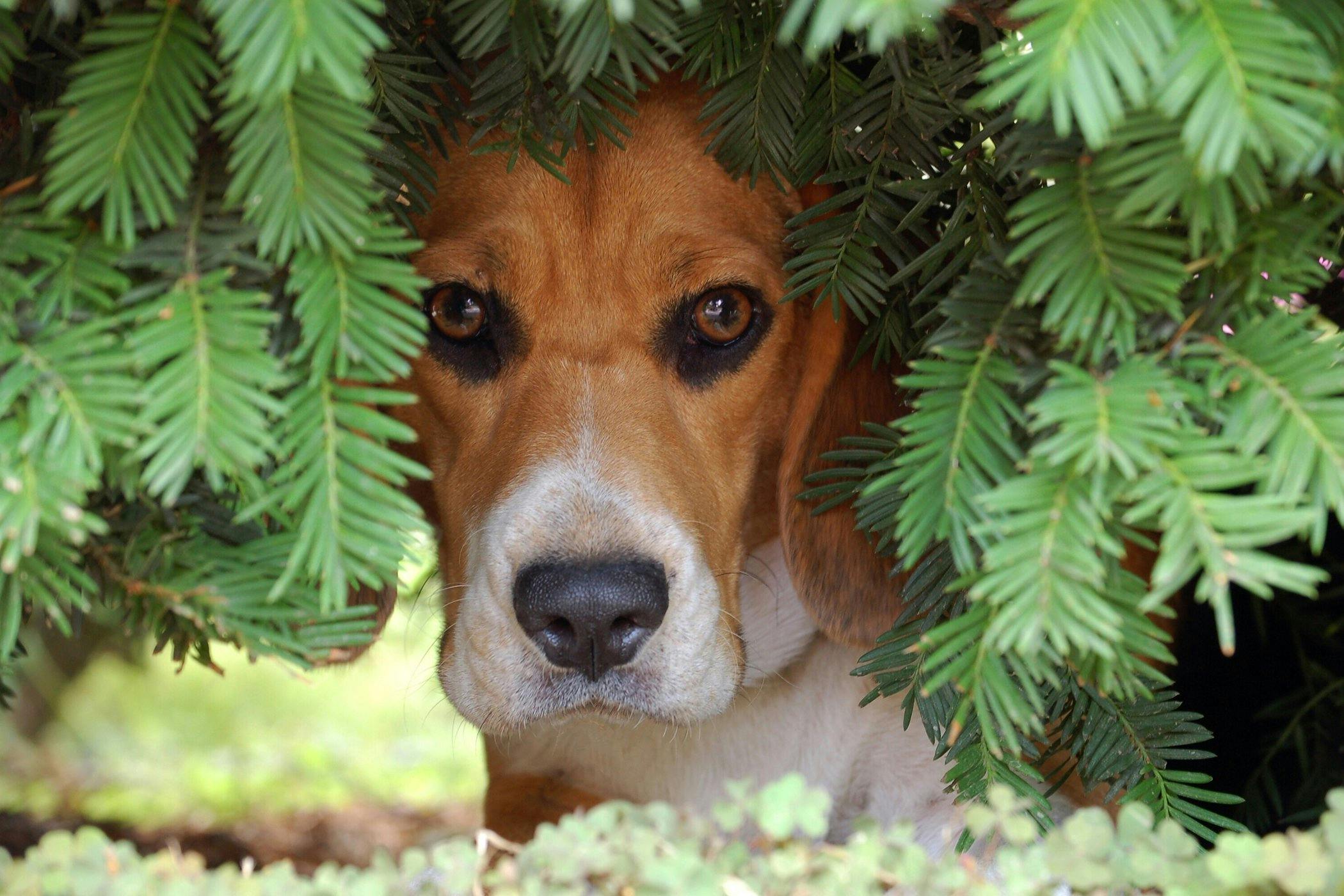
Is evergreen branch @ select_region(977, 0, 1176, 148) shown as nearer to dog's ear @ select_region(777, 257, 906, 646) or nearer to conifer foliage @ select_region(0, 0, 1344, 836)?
conifer foliage @ select_region(0, 0, 1344, 836)

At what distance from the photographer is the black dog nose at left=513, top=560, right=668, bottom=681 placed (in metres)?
1.79

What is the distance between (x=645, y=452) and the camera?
201 centimetres

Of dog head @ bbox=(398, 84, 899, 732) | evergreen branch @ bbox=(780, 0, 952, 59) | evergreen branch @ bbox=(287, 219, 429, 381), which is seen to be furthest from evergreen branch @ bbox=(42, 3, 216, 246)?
dog head @ bbox=(398, 84, 899, 732)

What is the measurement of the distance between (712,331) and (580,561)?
622mm

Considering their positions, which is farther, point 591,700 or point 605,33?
point 591,700

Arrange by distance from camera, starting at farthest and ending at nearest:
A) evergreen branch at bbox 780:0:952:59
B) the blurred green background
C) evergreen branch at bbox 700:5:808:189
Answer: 1. the blurred green background
2. evergreen branch at bbox 700:5:808:189
3. evergreen branch at bbox 780:0:952:59

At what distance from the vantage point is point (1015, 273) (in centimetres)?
133

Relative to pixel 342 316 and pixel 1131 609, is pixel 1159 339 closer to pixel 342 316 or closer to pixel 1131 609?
pixel 1131 609

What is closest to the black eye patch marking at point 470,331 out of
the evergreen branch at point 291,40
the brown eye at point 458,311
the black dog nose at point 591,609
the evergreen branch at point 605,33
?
the brown eye at point 458,311

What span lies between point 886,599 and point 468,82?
3.69ft

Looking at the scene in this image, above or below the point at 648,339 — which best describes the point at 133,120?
above

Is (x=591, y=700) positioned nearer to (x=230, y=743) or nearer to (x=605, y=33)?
(x=605, y=33)

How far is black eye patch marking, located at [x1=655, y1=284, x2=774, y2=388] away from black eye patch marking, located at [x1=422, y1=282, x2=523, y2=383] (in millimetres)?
283

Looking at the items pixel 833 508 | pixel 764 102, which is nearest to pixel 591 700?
pixel 833 508
